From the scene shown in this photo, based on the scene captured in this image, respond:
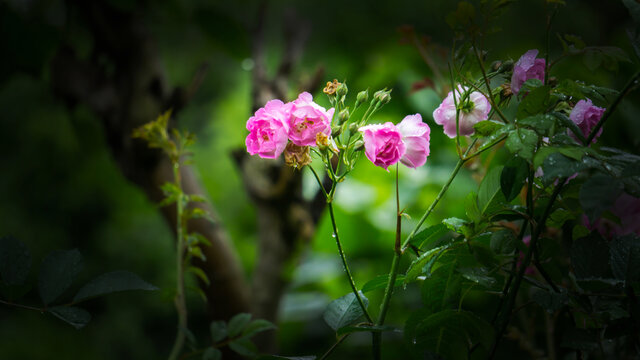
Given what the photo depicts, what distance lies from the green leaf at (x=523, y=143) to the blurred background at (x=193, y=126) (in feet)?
1.52

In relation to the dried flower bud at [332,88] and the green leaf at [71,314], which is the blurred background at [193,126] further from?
the green leaf at [71,314]

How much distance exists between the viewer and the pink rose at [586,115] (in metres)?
0.30

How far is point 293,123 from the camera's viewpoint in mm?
318

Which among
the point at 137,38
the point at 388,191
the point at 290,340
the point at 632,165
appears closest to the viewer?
the point at 632,165

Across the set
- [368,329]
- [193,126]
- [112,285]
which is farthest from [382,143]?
[193,126]

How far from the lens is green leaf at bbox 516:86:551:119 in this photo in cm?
28

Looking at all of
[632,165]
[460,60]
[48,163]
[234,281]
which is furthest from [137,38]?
[48,163]

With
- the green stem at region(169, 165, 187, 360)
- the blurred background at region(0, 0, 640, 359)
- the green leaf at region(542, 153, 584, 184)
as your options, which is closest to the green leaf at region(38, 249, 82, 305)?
the green stem at region(169, 165, 187, 360)

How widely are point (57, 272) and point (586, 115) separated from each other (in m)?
0.39

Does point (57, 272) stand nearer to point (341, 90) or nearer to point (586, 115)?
point (341, 90)

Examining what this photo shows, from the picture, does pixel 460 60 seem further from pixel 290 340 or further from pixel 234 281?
pixel 290 340

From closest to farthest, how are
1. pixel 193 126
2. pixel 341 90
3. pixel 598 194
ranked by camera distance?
pixel 598 194 → pixel 341 90 → pixel 193 126

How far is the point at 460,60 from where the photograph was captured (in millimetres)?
327

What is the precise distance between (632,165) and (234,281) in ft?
2.57
